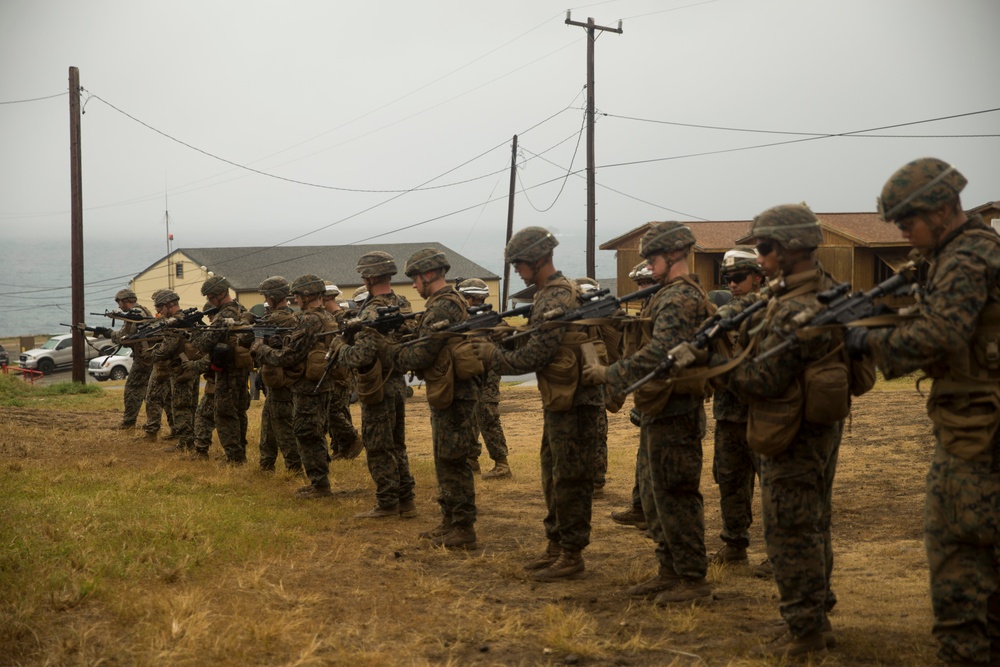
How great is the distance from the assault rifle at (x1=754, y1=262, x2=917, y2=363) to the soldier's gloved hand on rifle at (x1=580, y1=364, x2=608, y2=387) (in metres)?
1.53

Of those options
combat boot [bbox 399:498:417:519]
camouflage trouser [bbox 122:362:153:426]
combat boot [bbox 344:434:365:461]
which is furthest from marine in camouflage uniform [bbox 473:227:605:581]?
camouflage trouser [bbox 122:362:153:426]

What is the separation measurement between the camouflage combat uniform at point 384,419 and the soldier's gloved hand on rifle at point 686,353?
3.89 m

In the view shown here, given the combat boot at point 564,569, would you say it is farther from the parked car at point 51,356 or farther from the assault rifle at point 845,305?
the parked car at point 51,356

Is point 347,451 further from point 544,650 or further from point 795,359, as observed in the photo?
point 795,359

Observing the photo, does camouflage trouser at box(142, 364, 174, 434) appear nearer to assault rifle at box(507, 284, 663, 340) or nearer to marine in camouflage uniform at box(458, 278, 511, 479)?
marine in camouflage uniform at box(458, 278, 511, 479)

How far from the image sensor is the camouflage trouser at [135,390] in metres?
14.8

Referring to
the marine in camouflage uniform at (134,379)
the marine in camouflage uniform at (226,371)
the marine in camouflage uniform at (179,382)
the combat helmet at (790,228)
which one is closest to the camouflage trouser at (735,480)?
the combat helmet at (790,228)

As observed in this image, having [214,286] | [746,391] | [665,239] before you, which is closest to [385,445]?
[665,239]

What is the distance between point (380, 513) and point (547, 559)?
2483 mm

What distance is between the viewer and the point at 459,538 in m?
7.71

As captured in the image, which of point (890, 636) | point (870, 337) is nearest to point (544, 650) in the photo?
point (890, 636)

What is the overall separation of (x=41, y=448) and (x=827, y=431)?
36.9 ft

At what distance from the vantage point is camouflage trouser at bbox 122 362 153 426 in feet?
48.6

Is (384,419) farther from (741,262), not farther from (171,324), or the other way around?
(171,324)
